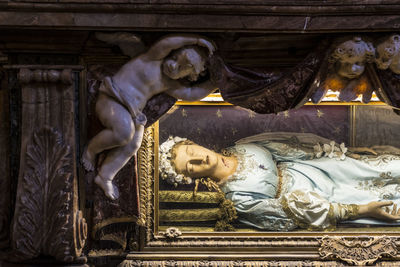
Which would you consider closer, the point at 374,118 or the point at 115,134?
the point at 115,134

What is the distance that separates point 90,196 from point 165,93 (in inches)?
25.9

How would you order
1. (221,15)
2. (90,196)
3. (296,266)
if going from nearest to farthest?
(221,15), (90,196), (296,266)

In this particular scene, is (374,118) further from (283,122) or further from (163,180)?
(163,180)

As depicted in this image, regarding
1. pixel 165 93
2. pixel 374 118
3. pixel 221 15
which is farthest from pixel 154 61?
pixel 374 118

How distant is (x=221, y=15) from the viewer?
3.14 m

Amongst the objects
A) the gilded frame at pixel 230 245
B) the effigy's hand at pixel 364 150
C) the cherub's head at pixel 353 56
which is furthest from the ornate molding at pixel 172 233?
the cherub's head at pixel 353 56

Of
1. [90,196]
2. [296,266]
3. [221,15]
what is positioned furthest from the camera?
[296,266]

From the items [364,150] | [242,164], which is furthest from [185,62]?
[364,150]

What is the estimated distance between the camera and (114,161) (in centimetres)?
334

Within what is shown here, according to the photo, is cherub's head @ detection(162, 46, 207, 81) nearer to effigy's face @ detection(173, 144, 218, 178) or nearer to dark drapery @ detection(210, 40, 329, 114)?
dark drapery @ detection(210, 40, 329, 114)

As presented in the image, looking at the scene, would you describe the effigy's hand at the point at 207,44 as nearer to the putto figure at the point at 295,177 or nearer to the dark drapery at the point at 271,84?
the dark drapery at the point at 271,84

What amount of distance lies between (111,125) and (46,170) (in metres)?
0.37

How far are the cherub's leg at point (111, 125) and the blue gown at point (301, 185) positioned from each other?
3.96 feet

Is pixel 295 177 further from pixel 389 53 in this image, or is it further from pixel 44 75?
pixel 44 75
